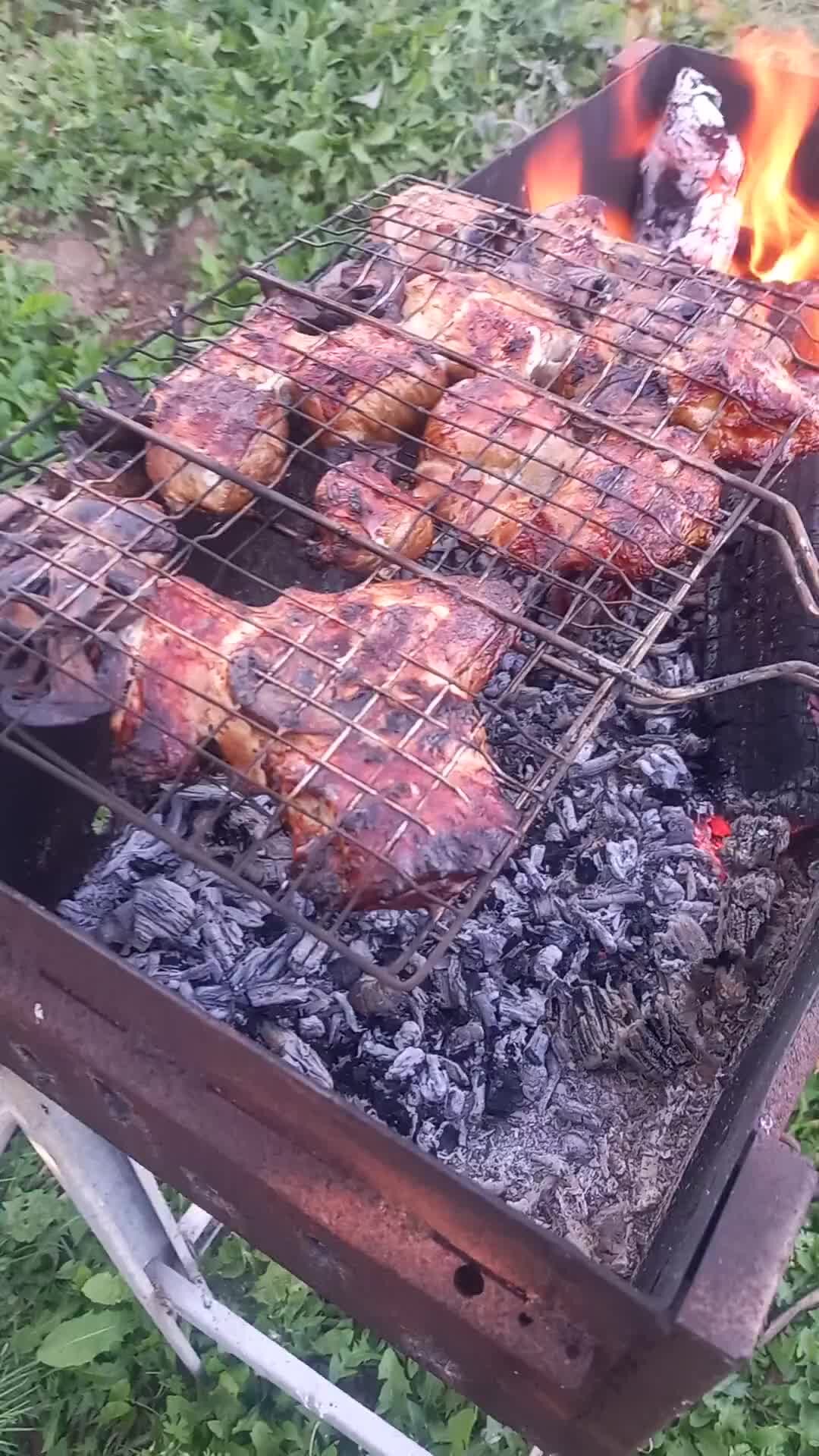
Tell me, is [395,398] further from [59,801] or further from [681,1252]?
[681,1252]

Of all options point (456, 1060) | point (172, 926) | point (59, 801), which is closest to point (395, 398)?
point (59, 801)

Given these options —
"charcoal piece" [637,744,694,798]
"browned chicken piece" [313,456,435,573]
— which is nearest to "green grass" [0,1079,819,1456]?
"charcoal piece" [637,744,694,798]

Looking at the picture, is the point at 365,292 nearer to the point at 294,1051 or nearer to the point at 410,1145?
→ the point at 294,1051

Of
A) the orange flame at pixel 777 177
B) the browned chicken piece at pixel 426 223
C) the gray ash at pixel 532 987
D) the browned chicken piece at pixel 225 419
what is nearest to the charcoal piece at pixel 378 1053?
the gray ash at pixel 532 987

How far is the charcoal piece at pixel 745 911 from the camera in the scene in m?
2.52

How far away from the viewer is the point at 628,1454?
1.59 m

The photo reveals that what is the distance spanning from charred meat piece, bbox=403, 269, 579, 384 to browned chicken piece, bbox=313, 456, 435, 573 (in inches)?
16.1

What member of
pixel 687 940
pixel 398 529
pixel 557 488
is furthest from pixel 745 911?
pixel 398 529

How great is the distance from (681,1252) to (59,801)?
1.59 metres

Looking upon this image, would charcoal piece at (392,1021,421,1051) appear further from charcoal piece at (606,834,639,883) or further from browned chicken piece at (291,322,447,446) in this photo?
browned chicken piece at (291,322,447,446)

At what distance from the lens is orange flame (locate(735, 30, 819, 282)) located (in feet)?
11.8

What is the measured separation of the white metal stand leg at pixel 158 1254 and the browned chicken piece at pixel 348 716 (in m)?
0.89

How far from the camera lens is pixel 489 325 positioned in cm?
247

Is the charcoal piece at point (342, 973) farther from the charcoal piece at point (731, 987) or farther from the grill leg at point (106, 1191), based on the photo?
the charcoal piece at point (731, 987)
